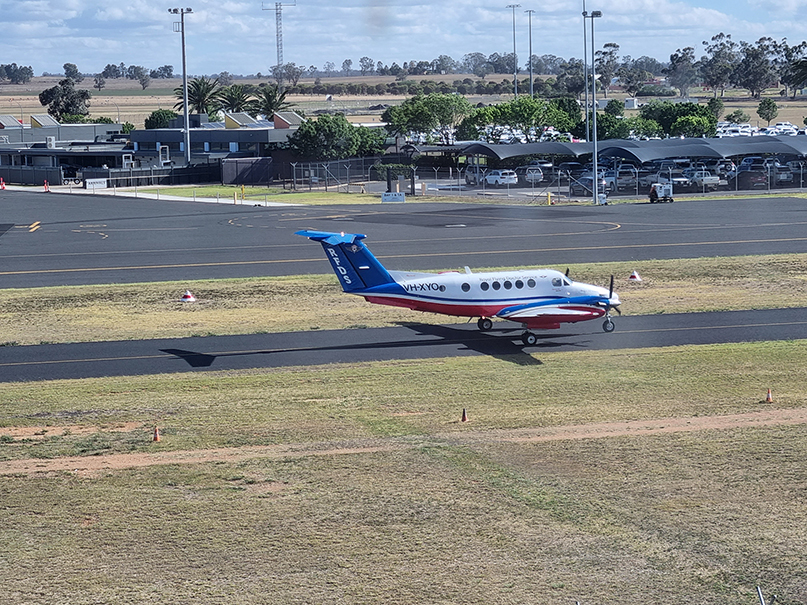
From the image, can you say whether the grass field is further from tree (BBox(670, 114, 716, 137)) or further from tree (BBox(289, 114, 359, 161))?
tree (BBox(670, 114, 716, 137))

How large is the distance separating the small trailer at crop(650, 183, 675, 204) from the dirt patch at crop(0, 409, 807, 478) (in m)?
59.1

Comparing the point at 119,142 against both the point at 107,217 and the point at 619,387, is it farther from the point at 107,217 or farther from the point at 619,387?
the point at 619,387

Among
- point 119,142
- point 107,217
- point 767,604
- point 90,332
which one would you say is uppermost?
point 119,142

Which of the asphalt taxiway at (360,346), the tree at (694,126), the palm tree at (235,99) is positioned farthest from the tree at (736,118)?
the asphalt taxiway at (360,346)

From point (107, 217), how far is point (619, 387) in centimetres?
5989

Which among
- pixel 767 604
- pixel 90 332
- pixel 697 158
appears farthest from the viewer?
pixel 697 158

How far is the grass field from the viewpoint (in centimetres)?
1789

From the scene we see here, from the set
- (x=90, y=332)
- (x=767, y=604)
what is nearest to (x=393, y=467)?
(x=767, y=604)

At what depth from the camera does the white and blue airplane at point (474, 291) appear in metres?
35.9

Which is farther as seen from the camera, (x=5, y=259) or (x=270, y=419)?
(x=5, y=259)

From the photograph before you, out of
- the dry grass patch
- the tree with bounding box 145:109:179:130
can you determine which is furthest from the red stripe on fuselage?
the tree with bounding box 145:109:179:130

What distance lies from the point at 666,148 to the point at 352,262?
252 feet

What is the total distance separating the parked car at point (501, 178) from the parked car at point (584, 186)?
935cm

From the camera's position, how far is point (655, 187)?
3356 inches
